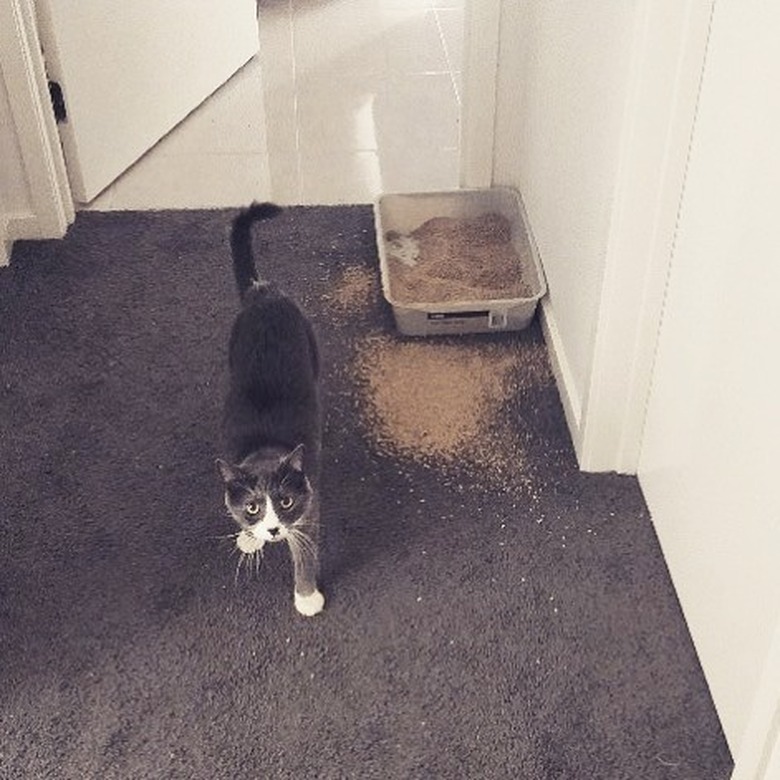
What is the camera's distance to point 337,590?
156 centimetres

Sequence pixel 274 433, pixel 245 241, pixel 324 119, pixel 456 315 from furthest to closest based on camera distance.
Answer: pixel 324 119, pixel 456 315, pixel 245 241, pixel 274 433

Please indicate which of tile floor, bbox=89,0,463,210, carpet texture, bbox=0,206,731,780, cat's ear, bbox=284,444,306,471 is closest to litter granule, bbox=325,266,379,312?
carpet texture, bbox=0,206,731,780

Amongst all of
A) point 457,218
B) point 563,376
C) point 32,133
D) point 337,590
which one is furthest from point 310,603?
point 32,133

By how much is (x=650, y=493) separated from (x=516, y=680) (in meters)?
0.39

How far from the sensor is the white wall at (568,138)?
59.7 inches

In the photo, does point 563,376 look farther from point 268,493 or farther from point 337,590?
point 268,493

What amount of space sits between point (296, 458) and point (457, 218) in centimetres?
105

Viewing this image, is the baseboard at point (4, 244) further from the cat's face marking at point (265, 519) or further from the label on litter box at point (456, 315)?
the cat's face marking at point (265, 519)

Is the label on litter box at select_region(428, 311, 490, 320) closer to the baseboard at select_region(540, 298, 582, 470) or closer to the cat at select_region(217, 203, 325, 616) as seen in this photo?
the baseboard at select_region(540, 298, 582, 470)

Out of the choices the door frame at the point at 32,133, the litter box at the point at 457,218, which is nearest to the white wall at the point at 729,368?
the litter box at the point at 457,218

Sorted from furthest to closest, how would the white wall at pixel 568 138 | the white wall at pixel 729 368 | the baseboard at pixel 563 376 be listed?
the baseboard at pixel 563 376
the white wall at pixel 568 138
the white wall at pixel 729 368

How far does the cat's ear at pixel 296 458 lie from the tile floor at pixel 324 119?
1.17m

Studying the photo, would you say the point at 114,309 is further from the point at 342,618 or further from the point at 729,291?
the point at 729,291

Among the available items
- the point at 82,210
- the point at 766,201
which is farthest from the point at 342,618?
the point at 82,210
